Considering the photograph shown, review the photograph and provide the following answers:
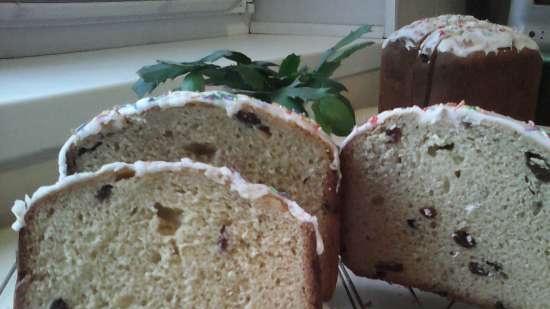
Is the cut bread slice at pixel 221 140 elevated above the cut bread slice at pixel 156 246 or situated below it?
above

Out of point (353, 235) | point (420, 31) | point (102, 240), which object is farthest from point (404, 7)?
point (102, 240)

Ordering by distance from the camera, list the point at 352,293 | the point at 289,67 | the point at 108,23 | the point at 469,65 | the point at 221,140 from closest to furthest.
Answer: the point at 221,140
the point at 352,293
the point at 289,67
the point at 469,65
the point at 108,23

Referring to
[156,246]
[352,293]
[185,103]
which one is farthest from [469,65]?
[156,246]

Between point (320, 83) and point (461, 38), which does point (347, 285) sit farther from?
point (461, 38)

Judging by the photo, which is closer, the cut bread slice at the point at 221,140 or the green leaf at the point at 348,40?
the cut bread slice at the point at 221,140

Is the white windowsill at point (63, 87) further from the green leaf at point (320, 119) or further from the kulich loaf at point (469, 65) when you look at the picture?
the green leaf at point (320, 119)

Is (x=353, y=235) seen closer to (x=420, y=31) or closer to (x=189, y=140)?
(x=189, y=140)

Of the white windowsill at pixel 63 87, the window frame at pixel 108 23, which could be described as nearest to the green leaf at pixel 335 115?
the white windowsill at pixel 63 87
